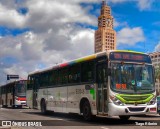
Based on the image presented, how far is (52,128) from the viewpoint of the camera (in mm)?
13922

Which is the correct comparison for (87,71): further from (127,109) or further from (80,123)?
(127,109)

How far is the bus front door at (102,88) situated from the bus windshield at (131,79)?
49 centimetres

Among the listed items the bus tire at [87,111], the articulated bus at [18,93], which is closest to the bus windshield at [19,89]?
the articulated bus at [18,93]

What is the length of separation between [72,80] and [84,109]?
7.26 ft

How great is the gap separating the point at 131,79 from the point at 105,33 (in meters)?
167

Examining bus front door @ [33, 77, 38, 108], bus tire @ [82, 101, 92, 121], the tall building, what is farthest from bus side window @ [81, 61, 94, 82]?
the tall building

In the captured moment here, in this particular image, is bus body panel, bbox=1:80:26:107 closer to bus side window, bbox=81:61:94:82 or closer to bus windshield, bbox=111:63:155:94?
bus side window, bbox=81:61:94:82

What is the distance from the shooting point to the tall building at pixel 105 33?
17438 centimetres

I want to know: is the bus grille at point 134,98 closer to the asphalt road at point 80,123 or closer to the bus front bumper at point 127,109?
the bus front bumper at point 127,109

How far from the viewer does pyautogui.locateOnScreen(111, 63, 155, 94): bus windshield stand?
51.2 ft

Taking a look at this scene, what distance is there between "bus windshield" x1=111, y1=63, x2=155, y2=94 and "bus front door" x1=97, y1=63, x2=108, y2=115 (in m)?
0.49

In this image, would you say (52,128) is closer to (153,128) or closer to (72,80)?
(153,128)

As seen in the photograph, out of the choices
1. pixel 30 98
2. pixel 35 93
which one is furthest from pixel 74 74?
pixel 30 98

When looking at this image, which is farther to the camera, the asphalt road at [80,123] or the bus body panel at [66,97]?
the bus body panel at [66,97]
